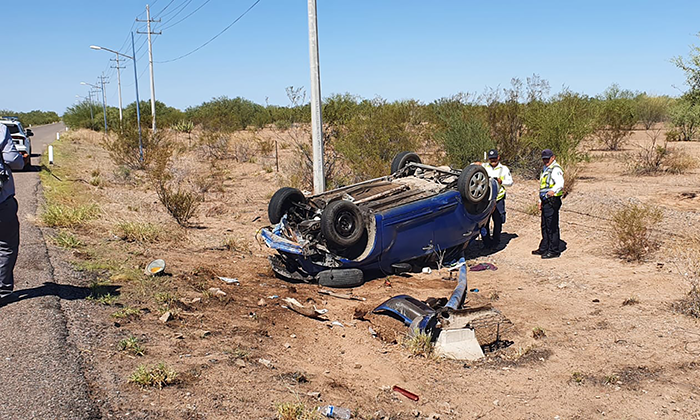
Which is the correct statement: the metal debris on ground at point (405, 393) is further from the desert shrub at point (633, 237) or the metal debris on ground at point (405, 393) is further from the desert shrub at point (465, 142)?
the desert shrub at point (465, 142)

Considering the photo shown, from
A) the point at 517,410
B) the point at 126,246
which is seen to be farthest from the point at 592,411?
the point at 126,246

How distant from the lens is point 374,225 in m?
7.70

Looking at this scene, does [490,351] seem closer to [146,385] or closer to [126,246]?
[146,385]

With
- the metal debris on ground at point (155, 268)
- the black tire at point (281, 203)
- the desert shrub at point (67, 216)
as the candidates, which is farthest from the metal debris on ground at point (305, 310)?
the desert shrub at point (67, 216)

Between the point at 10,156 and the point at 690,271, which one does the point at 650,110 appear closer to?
the point at 690,271

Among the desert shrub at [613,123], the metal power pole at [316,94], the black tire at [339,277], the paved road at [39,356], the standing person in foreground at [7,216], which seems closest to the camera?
the paved road at [39,356]

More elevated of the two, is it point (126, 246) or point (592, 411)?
Result: point (126, 246)

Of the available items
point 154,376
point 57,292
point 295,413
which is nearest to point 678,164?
point 295,413

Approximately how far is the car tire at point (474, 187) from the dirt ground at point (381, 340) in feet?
3.72

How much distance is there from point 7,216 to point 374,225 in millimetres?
4277

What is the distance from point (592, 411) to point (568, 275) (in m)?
4.30

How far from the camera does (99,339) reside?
487cm

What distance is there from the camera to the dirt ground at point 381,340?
434cm

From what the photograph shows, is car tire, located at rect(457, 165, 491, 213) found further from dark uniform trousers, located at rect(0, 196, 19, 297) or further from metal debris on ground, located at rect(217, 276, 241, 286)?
dark uniform trousers, located at rect(0, 196, 19, 297)
